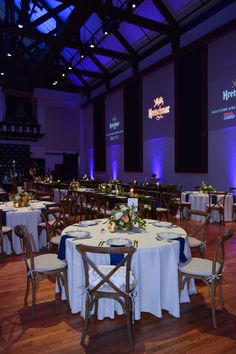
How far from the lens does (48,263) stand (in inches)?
122

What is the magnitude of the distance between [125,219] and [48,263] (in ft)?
3.03

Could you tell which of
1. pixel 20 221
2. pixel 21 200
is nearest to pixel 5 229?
pixel 20 221

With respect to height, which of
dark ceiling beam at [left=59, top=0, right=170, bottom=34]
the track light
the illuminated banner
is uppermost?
dark ceiling beam at [left=59, top=0, right=170, bottom=34]

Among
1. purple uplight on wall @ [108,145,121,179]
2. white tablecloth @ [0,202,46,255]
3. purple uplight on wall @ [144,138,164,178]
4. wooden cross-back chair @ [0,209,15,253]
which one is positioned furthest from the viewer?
purple uplight on wall @ [108,145,121,179]

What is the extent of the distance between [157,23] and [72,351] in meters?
10.8

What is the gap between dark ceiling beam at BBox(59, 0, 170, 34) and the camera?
29.6ft

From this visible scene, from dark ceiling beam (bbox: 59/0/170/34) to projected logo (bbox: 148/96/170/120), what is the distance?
2.50m

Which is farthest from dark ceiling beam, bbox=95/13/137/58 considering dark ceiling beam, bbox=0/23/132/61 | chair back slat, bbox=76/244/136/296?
chair back slat, bbox=76/244/136/296

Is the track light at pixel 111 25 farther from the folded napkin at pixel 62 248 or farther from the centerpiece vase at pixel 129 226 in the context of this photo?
the folded napkin at pixel 62 248

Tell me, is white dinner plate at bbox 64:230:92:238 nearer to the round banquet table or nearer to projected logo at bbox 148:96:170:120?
the round banquet table

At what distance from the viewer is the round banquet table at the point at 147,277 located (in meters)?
2.73

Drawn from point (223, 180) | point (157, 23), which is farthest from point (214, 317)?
point (157, 23)

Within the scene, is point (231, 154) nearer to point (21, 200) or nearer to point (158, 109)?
point (158, 109)

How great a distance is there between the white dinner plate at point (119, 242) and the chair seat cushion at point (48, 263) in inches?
22.4
